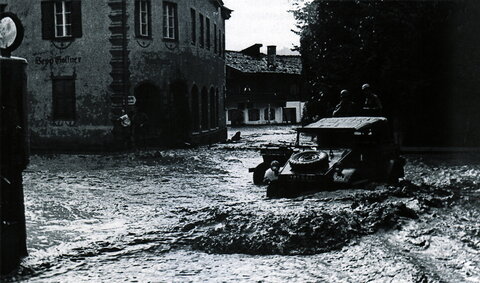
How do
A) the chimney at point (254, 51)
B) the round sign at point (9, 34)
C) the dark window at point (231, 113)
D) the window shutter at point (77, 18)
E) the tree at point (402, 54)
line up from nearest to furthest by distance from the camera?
the round sign at point (9, 34)
the tree at point (402, 54)
the window shutter at point (77, 18)
the dark window at point (231, 113)
the chimney at point (254, 51)

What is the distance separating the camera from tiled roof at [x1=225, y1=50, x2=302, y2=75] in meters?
62.7

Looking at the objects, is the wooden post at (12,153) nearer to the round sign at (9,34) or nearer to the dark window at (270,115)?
the round sign at (9,34)

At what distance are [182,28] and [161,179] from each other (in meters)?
13.9

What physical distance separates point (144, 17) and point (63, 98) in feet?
17.6

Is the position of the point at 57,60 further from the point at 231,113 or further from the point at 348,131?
the point at 231,113

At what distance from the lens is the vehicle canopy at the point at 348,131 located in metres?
12.0

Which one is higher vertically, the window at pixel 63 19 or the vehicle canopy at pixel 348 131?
the window at pixel 63 19

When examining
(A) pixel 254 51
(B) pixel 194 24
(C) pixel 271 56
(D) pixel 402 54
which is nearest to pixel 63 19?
(B) pixel 194 24

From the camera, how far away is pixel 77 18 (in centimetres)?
2530

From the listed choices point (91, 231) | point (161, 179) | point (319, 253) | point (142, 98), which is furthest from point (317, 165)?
point (142, 98)

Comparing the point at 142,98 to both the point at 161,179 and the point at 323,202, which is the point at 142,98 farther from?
the point at 323,202

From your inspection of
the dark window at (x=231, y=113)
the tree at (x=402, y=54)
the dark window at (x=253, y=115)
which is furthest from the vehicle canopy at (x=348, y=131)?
the dark window at (x=253, y=115)

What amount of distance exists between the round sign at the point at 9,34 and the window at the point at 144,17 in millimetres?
18373

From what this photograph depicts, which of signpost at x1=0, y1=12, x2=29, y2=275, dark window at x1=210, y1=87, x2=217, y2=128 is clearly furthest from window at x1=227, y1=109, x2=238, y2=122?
signpost at x1=0, y1=12, x2=29, y2=275
